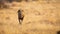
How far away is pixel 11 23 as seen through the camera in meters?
1.32

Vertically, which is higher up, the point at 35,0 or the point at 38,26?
the point at 35,0

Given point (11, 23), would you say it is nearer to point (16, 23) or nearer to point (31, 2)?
point (16, 23)

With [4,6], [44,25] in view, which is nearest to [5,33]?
[4,6]

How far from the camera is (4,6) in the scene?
4.44ft

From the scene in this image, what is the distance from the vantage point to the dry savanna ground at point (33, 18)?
1.29 meters

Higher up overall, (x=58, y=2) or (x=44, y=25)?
(x=58, y=2)

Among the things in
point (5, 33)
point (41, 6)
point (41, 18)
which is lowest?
point (5, 33)

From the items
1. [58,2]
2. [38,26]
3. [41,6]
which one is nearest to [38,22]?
[38,26]

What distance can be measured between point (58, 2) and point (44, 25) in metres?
0.26

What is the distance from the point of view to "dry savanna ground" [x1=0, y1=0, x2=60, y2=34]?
1287mm

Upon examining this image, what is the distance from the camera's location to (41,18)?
4.34 ft

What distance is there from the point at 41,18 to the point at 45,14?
0.18ft

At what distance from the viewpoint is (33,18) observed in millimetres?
1330

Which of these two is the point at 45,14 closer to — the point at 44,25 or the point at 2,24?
the point at 44,25
